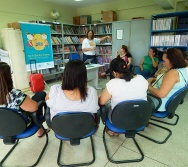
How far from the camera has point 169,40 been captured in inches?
148

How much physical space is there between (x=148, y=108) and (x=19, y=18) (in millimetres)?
4468

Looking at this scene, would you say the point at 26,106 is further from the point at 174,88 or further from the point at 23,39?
the point at 23,39

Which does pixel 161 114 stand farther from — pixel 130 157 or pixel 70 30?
pixel 70 30

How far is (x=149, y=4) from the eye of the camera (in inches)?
174

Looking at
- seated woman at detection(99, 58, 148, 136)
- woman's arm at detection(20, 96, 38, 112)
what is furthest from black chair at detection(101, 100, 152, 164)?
woman's arm at detection(20, 96, 38, 112)

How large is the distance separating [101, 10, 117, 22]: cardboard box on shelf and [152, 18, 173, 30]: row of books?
147 cm

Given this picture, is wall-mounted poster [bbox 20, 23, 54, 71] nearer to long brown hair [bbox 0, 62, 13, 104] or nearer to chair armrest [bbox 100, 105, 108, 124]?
long brown hair [bbox 0, 62, 13, 104]

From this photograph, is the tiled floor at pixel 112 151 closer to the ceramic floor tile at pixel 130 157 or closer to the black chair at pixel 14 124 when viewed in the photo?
the ceramic floor tile at pixel 130 157

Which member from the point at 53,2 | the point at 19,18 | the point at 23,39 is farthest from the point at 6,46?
the point at 53,2

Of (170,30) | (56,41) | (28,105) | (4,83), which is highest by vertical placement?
(170,30)

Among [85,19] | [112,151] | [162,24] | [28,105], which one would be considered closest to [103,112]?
[112,151]

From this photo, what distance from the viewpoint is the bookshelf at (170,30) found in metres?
3.60

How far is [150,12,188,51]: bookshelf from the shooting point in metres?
3.60

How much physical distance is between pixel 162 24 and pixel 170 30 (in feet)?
0.84
